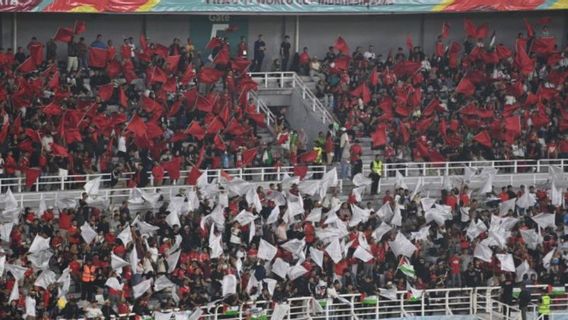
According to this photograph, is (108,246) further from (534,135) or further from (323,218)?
(534,135)

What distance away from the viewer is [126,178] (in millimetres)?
50094

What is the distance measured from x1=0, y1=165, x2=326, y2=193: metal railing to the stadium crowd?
0.28m

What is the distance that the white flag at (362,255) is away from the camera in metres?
48.1

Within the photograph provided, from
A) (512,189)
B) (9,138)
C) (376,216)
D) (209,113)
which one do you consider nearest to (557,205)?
(512,189)

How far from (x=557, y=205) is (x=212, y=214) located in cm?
907

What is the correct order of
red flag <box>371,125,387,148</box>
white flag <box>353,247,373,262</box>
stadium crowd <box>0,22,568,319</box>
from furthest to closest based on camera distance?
red flag <box>371,125,387,148</box> → white flag <box>353,247,373,262</box> → stadium crowd <box>0,22,568,319</box>

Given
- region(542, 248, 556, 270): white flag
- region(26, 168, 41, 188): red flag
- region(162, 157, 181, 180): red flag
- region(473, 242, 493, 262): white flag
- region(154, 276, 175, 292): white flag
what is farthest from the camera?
region(162, 157, 181, 180): red flag

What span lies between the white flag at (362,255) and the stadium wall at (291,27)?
1150cm

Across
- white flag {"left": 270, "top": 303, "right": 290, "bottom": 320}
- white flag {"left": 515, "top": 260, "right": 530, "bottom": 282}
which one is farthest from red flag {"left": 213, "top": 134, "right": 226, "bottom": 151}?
white flag {"left": 515, "top": 260, "right": 530, "bottom": 282}

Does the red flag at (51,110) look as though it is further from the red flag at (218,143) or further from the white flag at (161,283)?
the white flag at (161,283)

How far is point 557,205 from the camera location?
51.9 metres

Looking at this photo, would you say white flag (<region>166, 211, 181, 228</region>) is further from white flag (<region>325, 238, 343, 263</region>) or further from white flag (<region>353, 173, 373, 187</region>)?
white flag (<region>353, 173, 373, 187</region>)

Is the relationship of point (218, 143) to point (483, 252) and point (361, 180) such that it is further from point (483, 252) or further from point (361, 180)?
point (483, 252)

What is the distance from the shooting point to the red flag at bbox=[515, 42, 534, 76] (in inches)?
2254
